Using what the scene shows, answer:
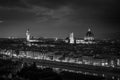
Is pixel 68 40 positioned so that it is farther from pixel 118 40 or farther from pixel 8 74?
pixel 8 74

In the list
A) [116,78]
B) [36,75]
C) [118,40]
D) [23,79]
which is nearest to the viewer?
[23,79]

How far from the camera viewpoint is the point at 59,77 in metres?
19.1

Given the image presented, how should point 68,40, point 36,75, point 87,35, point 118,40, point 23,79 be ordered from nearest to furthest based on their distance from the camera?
point 23,79
point 36,75
point 118,40
point 68,40
point 87,35

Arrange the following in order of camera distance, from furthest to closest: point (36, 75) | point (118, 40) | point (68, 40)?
point (68, 40) → point (118, 40) → point (36, 75)

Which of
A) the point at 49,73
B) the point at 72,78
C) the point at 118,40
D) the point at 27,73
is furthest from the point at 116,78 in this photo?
the point at 118,40

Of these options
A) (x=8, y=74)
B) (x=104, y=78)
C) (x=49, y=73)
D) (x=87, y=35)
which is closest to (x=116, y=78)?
(x=104, y=78)

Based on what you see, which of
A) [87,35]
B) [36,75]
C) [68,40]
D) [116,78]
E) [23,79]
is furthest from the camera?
[87,35]

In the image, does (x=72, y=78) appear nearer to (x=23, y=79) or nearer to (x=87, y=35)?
(x=23, y=79)

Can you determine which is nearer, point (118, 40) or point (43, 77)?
point (43, 77)

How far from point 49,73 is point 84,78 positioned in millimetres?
3229

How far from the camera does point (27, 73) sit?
65.4ft

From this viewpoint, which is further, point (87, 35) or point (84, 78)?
point (87, 35)

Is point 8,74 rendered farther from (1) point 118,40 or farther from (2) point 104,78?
(1) point 118,40

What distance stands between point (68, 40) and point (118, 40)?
2630cm
